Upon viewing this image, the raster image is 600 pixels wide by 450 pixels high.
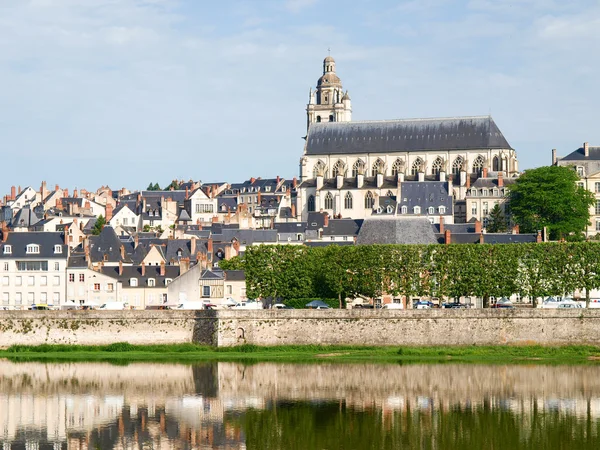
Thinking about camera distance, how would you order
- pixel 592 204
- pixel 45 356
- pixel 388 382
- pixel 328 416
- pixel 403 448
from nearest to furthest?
pixel 403 448
pixel 328 416
pixel 388 382
pixel 45 356
pixel 592 204

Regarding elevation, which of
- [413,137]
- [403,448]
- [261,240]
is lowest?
[403,448]

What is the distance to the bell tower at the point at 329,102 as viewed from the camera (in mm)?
132625

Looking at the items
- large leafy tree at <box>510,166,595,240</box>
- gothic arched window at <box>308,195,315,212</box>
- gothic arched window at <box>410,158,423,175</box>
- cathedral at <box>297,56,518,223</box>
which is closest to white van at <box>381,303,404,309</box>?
large leafy tree at <box>510,166,595,240</box>

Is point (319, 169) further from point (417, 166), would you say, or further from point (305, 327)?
point (305, 327)

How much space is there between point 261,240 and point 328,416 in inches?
1637

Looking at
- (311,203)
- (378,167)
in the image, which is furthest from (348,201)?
(378,167)

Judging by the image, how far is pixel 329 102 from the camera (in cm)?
13338

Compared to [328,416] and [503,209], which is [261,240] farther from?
[328,416]

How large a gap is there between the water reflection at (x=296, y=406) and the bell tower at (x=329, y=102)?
289 ft

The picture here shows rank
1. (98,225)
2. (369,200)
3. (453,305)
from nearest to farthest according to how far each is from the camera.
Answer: (453,305), (98,225), (369,200)

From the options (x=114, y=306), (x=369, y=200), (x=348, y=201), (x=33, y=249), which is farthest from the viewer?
(x=348, y=201)

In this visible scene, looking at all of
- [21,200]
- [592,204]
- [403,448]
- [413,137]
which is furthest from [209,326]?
[21,200]

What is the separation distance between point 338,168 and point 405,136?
21.6ft

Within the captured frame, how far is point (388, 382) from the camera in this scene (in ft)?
138
